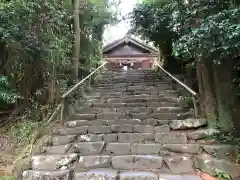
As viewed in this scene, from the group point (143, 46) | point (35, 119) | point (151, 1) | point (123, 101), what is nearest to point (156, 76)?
point (151, 1)

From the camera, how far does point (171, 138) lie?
483 cm

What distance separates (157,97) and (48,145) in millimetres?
3365

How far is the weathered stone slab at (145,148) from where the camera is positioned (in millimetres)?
4500

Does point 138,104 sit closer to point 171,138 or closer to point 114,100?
point 114,100

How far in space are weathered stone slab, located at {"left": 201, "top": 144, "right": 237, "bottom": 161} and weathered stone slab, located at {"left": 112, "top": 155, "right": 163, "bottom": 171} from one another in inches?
33.1

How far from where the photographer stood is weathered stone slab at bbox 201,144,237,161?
13.8 ft

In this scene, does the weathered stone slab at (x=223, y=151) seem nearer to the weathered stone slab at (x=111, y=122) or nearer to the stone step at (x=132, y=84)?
the weathered stone slab at (x=111, y=122)

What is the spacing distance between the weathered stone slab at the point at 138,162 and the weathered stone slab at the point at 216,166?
0.61 m

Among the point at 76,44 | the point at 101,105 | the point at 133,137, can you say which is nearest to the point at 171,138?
the point at 133,137

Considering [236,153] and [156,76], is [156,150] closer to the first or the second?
[236,153]

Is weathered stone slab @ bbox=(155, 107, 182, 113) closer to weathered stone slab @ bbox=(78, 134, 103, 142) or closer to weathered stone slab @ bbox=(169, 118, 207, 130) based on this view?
weathered stone slab @ bbox=(169, 118, 207, 130)

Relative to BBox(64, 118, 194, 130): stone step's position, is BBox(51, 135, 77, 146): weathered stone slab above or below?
below

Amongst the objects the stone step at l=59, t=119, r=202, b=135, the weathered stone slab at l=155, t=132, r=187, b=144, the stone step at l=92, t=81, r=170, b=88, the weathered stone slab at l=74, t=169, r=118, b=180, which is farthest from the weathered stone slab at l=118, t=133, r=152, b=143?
the stone step at l=92, t=81, r=170, b=88

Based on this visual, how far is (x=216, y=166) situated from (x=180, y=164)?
1.71ft
